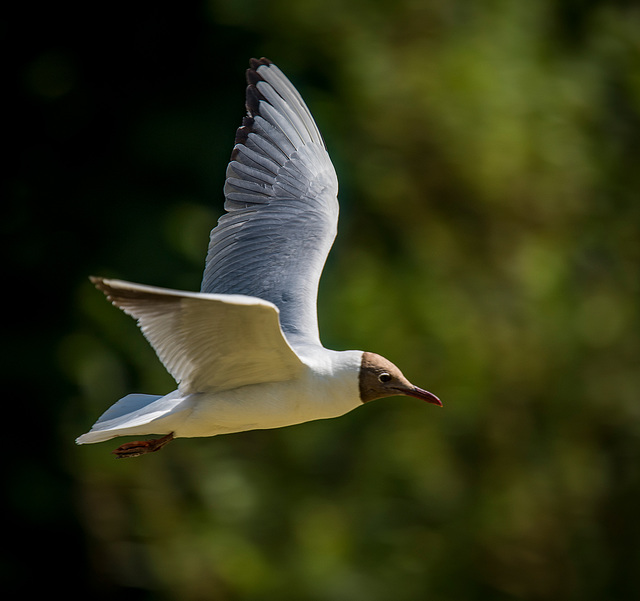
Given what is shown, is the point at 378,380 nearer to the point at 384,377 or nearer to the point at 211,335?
the point at 384,377

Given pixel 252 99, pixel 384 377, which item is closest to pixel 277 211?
pixel 252 99

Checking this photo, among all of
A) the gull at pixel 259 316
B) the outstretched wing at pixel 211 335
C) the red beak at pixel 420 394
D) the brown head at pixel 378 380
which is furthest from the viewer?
the red beak at pixel 420 394

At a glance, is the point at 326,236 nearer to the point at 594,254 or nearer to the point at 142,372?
the point at 142,372

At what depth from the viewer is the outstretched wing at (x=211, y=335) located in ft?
10.3

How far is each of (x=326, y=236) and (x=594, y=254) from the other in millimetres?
4022

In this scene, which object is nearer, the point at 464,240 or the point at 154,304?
the point at 154,304

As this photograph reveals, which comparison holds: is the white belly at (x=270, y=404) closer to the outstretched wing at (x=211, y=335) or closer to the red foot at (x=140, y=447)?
the outstretched wing at (x=211, y=335)

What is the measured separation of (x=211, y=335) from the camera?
344cm

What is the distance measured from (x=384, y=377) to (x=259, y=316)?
0.73 m

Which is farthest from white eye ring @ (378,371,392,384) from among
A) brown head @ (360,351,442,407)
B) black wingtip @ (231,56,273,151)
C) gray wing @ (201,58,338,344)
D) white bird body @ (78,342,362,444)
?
black wingtip @ (231,56,273,151)

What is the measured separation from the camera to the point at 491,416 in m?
6.82

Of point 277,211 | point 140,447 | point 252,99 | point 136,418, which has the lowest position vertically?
point 140,447

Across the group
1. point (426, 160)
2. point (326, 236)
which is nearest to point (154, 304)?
point (326, 236)

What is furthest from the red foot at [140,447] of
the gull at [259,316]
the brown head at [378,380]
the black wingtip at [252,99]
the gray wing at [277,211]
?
the black wingtip at [252,99]
